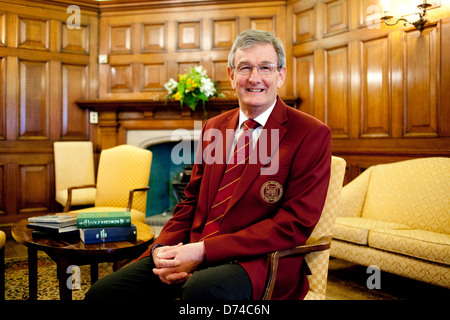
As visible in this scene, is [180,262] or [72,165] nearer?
[180,262]

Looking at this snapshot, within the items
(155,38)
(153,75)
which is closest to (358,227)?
(153,75)

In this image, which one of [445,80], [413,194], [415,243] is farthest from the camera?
[445,80]

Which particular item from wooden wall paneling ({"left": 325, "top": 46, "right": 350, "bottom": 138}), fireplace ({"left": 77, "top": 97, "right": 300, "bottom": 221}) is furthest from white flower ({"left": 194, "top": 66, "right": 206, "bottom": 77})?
wooden wall paneling ({"left": 325, "top": 46, "right": 350, "bottom": 138})

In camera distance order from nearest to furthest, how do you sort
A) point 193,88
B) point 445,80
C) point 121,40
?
point 445,80, point 193,88, point 121,40

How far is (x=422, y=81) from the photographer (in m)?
3.36

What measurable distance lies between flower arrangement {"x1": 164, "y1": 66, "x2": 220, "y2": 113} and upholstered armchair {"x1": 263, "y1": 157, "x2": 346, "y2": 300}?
2865mm

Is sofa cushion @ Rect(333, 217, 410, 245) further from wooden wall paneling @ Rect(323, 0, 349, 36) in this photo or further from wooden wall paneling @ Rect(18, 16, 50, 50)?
wooden wall paneling @ Rect(18, 16, 50, 50)

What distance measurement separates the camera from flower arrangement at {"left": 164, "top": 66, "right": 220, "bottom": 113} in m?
4.20

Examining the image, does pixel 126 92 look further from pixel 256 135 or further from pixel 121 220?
pixel 256 135

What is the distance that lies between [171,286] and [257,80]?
2.88ft

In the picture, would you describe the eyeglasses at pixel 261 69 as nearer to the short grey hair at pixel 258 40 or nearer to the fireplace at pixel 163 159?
the short grey hair at pixel 258 40

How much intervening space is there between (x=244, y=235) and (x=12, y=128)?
4.01 meters

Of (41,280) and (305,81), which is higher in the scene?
(305,81)

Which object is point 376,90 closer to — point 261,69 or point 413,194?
point 413,194
